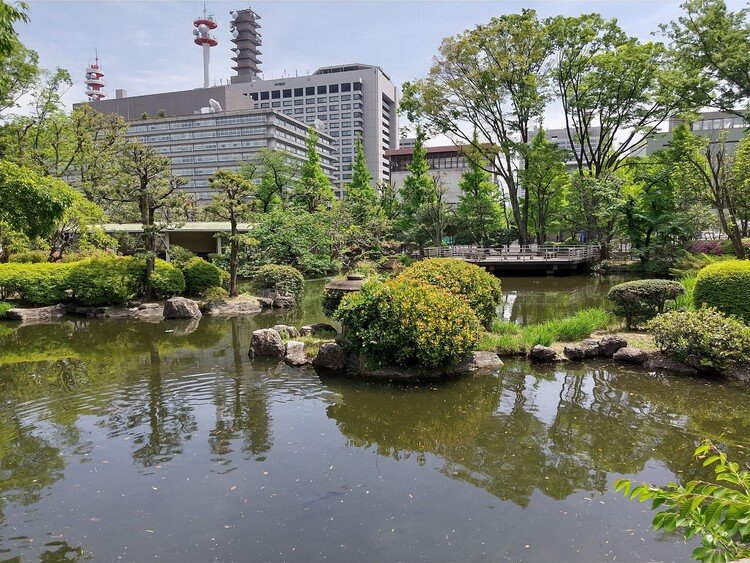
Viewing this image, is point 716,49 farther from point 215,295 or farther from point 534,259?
point 215,295

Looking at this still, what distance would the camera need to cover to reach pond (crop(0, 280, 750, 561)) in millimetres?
3627

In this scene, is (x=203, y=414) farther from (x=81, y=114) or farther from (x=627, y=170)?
(x=627, y=170)

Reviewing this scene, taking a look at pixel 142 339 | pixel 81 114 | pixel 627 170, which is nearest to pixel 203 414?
pixel 142 339

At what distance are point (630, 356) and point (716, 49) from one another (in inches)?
607

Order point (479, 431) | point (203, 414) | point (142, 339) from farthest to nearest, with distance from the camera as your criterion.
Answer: point (142, 339), point (203, 414), point (479, 431)

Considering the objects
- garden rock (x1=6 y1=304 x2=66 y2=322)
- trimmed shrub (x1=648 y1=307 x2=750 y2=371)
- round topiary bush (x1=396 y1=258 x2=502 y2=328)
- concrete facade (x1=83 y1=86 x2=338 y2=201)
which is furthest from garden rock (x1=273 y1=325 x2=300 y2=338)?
concrete facade (x1=83 y1=86 x2=338 y2=201)

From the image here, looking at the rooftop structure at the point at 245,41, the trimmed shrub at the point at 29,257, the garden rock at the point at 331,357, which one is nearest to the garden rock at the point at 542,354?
the garden rock at the point at 331,357

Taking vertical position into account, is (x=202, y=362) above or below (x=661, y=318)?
below

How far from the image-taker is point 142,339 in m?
11.1

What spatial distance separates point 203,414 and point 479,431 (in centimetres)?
349

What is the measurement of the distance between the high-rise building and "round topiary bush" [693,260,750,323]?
78.6 metres

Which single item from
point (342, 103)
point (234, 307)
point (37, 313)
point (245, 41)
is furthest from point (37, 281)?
point (245, 41)

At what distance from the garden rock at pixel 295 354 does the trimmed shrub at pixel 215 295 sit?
23.1ft

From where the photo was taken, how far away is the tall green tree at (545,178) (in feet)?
82.8
